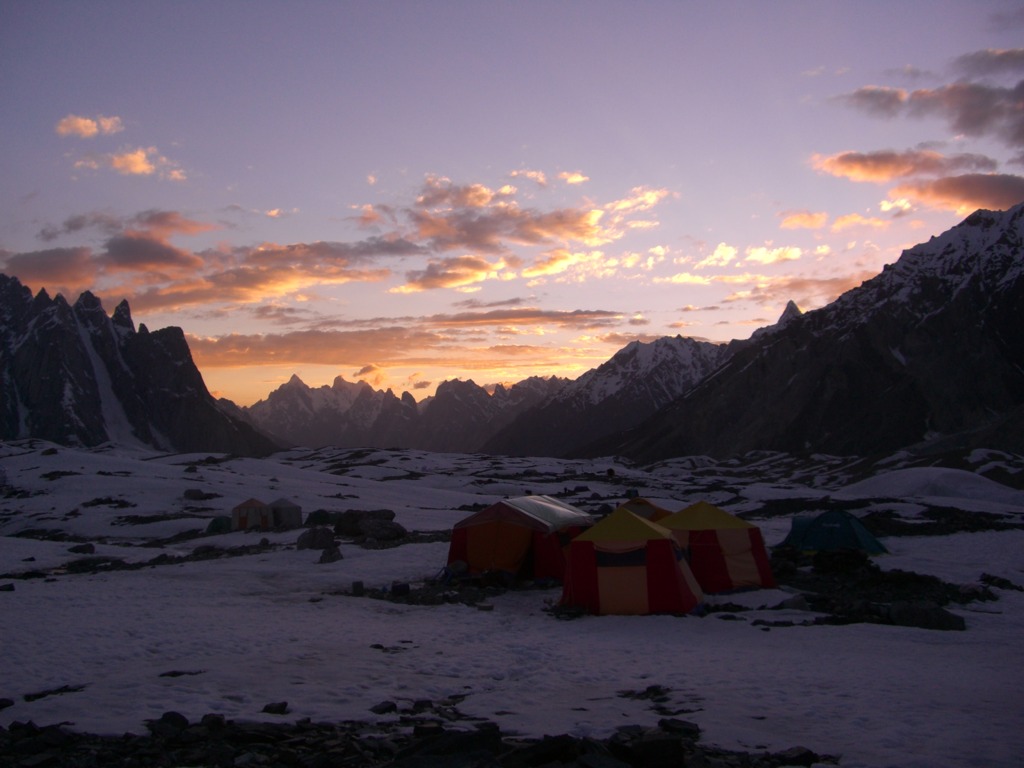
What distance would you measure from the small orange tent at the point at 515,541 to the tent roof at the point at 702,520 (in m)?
3.42

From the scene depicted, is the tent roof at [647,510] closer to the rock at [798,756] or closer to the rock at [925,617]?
the rock at [925,617]

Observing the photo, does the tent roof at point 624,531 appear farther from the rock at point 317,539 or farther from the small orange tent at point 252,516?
the small orange tent at point 252,516

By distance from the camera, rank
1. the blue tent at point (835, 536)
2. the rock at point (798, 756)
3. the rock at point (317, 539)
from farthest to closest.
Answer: the rock at point (317, 539) → the blue tent at point (835, 536) → the rock at point (798, 756)

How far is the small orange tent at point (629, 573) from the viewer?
66.9ft

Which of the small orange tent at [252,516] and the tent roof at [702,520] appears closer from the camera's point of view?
the tent roof at [702,520]

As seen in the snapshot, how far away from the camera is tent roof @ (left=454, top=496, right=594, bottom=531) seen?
85.6 feet

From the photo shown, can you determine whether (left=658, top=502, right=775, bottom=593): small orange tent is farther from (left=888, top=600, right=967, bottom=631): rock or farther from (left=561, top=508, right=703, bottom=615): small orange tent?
(left=888, top=600, right=967, bottom=631): rock

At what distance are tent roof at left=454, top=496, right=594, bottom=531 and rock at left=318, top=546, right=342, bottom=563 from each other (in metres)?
5.48

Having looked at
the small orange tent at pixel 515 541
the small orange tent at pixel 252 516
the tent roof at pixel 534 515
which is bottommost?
the small orange tent at pixel 252 516

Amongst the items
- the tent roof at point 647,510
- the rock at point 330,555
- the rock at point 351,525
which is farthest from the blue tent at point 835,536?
the rock at point 351,525

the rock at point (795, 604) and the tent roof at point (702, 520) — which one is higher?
the tent roof at point (702, 520)

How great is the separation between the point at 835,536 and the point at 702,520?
8.46 metres

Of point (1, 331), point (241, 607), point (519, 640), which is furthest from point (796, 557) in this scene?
point (1, 331)

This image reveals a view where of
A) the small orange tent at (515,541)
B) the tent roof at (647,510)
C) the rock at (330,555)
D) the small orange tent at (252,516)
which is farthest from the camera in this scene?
the small orange tent at (252,516)
